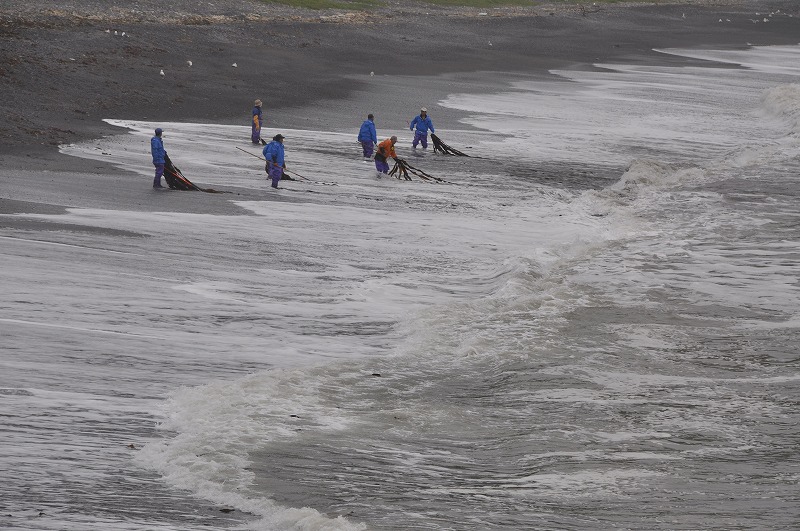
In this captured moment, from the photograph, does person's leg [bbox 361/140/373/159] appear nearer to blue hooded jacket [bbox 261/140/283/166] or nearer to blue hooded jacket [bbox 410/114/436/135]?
blue hooded jacket [bbox 410/114/436/135]

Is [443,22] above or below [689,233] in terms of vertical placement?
above

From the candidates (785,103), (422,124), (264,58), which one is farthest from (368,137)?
(785,103)

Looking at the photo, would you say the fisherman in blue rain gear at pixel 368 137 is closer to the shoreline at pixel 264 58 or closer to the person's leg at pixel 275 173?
the shoreline at pixel 264 58

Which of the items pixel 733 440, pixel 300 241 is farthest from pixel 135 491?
pixel 300 241

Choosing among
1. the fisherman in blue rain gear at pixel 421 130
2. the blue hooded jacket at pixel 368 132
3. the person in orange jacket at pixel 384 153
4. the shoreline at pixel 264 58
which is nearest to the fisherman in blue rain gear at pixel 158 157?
the shoreline at pixel 264 58

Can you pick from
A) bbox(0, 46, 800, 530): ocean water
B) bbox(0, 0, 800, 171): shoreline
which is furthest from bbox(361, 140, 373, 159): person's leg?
bbox(0, 0, 800, 171): shoreline

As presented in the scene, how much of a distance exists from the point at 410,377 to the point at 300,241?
660 centimetres

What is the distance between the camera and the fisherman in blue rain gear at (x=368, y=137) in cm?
2859

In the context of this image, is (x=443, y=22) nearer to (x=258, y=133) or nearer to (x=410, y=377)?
(x=258, y=133)

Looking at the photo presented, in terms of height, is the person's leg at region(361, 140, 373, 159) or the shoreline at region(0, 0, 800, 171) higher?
the shoreline at region(0, 0, 800, 171)

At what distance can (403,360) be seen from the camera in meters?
13.9

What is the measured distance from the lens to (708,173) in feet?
95.7

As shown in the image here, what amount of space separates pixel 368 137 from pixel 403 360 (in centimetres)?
→ 1554

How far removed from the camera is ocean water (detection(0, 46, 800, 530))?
9969 millimetres
